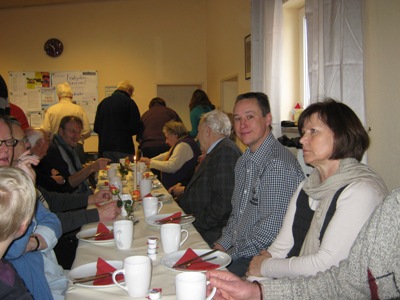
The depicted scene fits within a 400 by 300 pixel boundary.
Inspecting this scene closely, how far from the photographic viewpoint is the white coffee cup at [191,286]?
1007mm

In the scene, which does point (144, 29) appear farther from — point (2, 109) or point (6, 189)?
point (6, 189)

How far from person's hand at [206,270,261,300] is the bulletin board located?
23.2ft

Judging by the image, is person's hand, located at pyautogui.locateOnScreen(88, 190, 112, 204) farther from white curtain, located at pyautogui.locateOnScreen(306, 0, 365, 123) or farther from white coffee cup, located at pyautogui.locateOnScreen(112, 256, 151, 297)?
white curtain, located at pyautogui.locateOnScreen(306, 0, 365, 123)

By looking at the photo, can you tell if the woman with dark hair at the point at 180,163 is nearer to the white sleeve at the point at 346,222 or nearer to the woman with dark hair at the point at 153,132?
the woman with dark hair at the point at 153,132

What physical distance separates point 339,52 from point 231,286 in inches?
76.7

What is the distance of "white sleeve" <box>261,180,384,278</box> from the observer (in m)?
1.35

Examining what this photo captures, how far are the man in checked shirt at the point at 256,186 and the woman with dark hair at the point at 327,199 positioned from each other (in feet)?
0.68

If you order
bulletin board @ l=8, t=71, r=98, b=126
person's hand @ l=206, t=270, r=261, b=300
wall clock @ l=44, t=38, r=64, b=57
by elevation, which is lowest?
person's hand @ l=206, t=270, r=261, b=300

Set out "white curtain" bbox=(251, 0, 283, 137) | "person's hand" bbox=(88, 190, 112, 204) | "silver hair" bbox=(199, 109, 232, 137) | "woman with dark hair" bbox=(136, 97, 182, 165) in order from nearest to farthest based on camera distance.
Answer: "person's hand" bbox=(88, 190, 112, 204), "silver hair" bbox=(199, 109, 232, 137), "white curtain" bbox=(251, 0, 283, 137), "woman with dark hair" bbox=(136, 97, 182, 165)

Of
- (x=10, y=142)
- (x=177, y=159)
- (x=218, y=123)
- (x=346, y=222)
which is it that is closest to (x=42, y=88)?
(x=177, y=159)

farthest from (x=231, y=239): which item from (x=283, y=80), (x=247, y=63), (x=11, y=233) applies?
(x=247, y=63)

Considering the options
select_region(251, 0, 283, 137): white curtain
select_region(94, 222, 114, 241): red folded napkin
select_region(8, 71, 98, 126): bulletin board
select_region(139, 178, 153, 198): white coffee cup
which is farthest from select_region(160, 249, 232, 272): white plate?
select_region(8, 71, 98, 126): bulletin board

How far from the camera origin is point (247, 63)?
17.0 ft

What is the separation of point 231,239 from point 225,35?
4.77 metres
